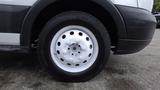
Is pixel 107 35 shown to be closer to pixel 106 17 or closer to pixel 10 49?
pixel 106 17

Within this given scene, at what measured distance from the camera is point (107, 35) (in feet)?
13.6

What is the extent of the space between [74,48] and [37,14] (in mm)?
628

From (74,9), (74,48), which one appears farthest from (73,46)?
(74,9)

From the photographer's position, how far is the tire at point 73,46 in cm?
409

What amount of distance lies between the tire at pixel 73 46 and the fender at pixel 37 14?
0.18 metres

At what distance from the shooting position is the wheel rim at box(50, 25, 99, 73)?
161 inches

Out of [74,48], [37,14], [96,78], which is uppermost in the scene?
[37,14]

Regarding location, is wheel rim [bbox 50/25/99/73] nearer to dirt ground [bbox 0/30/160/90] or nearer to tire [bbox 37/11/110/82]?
tire [bbox 37/11/110/82]

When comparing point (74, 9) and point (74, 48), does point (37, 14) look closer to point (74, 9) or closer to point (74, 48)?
point (74, 9)

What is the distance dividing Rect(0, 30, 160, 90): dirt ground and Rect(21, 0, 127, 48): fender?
0.51 m

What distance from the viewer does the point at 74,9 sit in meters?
4.28

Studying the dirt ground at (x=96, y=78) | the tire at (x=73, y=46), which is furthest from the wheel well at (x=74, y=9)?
the dirt ground at (x=96, y=78)

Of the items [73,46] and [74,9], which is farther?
[74,9]

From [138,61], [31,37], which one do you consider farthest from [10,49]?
[138,61]
